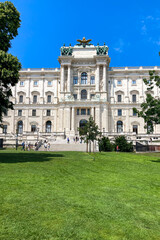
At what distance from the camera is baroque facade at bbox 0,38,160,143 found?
59312mm

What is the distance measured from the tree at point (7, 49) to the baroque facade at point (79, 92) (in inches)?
1466

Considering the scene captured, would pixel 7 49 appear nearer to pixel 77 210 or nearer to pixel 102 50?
pixel 77 210

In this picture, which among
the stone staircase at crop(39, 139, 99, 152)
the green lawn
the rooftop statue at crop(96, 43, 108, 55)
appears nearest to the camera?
the green lawn

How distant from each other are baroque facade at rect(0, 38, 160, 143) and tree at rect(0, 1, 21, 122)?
3723 centimetres

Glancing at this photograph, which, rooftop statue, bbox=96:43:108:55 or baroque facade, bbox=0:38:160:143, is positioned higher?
rooftop statue, bbox=96:43:108:55

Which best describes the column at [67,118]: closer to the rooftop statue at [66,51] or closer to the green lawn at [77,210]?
the rooftop statue at [66,51]

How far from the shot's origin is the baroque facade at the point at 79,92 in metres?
59.3

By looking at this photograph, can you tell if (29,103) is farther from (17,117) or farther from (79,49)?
(79,49)

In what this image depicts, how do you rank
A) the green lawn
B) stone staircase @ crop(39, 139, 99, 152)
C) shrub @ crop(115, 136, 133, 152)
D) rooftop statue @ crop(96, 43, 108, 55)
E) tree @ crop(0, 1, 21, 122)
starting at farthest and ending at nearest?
rooftop statue @ crop(96, 43, 108, 55), stone staircase @ crop(39, 139, 99, 152), shrub @ crop(115, 136, 133, 152), tree @ crop(0, 1, 21, 122), the green lawn

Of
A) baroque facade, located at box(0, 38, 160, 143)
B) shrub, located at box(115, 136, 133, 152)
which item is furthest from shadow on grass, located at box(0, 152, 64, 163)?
baroque facade, located at box(0, 38, 160, 143)

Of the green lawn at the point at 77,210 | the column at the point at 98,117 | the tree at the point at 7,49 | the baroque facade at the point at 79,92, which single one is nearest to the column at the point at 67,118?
the baroque facade at the point at 79,92

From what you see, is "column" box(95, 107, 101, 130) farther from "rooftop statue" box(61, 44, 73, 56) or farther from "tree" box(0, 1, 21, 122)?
"tree" box(0, 1, 21, 122)

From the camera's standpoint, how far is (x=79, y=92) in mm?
61156

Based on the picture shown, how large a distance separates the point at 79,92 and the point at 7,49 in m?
41.4
